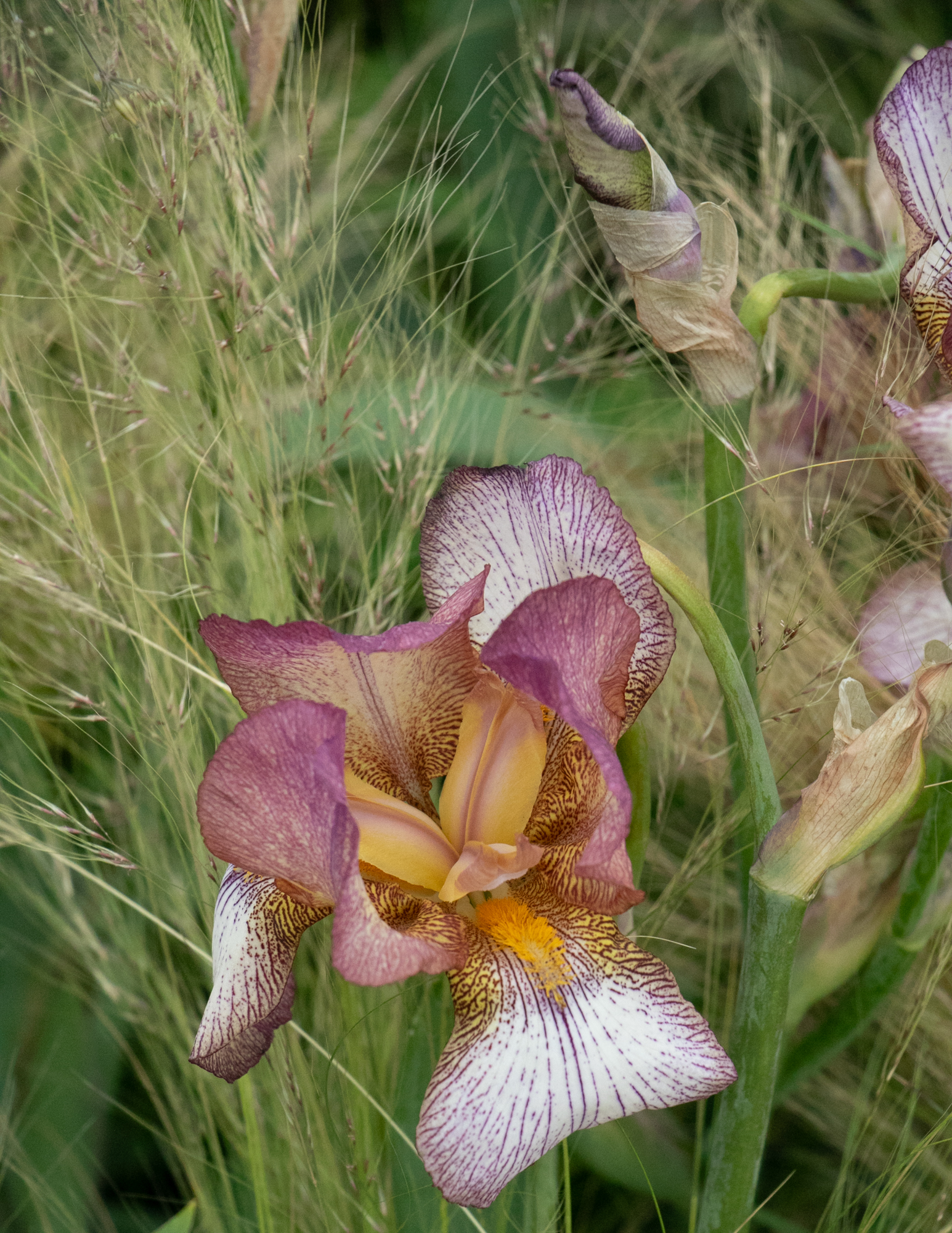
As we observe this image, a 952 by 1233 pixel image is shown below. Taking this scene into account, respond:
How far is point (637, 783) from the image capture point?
0.97ft

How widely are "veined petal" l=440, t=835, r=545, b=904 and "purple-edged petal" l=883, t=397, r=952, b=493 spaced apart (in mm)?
117

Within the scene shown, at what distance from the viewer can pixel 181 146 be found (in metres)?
0.35

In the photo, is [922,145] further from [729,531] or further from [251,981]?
[251,981]

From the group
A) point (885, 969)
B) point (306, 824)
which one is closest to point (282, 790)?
point (306, 824)

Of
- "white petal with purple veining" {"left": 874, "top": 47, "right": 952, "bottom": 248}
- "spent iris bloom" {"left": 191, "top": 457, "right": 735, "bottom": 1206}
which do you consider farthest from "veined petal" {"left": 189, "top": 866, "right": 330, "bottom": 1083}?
"white petal with purple veining" {"left": 874, "top": 47, "right": 952, "bottom": 248}

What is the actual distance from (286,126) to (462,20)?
0.21m

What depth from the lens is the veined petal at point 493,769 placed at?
280 mm

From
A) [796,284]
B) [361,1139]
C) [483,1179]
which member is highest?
[796,284]

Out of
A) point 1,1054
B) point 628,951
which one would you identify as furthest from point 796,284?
point 1,1054

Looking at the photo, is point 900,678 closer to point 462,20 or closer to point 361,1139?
point 361,1139

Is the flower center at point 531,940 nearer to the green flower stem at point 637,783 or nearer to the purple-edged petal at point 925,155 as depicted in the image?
the green flower stem at point 637,783

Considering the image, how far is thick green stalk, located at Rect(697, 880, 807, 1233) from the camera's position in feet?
0.89

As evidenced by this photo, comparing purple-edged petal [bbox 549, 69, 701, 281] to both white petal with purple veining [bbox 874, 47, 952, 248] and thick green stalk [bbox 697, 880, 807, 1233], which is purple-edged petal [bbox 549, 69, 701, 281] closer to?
white petal with purple veining [bbox 874, 47, 952, 248]

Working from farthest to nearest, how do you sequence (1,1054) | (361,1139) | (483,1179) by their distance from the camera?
(1,1054) < (361,1139) < (483,1179)
